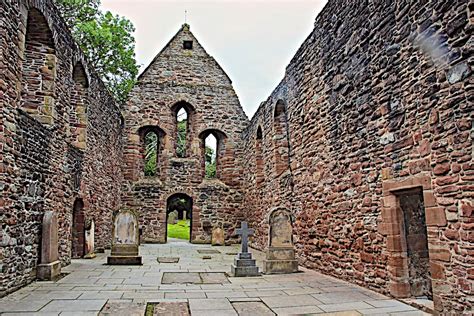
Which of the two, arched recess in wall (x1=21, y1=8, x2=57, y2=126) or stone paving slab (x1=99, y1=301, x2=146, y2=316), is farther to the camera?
arched recess in wall (x1=21, y1=8, x2=57, y2=126)

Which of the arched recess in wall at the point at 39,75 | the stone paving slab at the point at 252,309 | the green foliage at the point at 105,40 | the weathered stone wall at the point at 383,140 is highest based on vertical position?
the green foliage at the point at 105,40

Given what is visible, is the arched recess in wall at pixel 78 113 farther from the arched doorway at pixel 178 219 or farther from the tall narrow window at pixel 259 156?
the arched doorway at pixel 178 219

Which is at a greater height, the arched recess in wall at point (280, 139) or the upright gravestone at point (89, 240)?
the arched recess in wall at point (280, 139)

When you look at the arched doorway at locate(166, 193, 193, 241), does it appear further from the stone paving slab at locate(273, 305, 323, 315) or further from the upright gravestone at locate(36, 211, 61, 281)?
the stone paving slab at locate(273, 305, 323, 315)

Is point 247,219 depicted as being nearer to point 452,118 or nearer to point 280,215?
point 280,215

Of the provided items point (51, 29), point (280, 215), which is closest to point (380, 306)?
point (280, 215)

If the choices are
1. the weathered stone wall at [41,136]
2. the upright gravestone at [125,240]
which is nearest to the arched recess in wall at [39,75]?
the weathered stone wall at [41,136]

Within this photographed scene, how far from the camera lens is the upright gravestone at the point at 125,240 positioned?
362 inches

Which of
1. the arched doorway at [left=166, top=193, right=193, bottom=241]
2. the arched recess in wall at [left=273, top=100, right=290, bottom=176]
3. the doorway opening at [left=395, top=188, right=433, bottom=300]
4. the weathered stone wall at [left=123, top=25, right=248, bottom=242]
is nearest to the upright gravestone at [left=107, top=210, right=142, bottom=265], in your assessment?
the arched recess in wall at [left=273, top=100, right=290, bottom=176]

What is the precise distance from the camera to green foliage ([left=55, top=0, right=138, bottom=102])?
16.6m

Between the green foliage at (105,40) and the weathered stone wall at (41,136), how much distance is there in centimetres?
481

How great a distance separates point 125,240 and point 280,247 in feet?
12.8

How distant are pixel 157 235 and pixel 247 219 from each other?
389 cm

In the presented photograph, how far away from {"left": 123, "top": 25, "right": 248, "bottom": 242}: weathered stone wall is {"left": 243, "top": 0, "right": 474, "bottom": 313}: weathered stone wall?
23.6 feet
